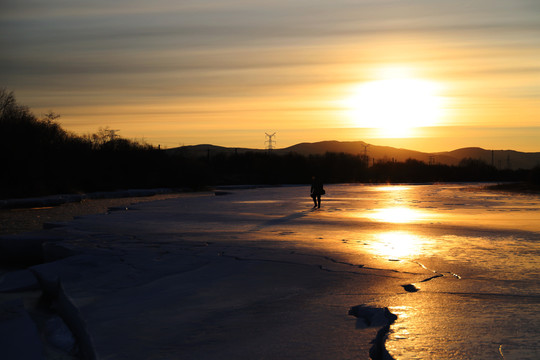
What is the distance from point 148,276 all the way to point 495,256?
19.3 ft

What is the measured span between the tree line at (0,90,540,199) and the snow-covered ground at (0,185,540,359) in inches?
1062

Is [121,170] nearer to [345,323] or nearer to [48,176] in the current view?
[48,176]

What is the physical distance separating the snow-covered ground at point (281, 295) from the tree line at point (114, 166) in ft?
88.5

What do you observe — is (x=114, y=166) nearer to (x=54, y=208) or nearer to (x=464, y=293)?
(x=54, y=208)

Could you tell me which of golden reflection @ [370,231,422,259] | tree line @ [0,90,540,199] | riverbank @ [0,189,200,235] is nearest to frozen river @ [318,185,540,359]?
golden reflection @ [370,231,422,259]

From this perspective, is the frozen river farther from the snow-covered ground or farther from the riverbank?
the riverbank

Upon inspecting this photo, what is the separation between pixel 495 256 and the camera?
9.07m

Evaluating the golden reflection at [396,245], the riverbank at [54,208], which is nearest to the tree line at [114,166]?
the riverbank at [54,208]

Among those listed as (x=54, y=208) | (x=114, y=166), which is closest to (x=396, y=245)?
(x=54, y=208)

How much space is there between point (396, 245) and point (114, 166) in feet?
168

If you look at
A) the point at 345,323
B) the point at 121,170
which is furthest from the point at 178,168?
the point at 345,323

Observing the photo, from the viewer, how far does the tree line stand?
39.5 meters

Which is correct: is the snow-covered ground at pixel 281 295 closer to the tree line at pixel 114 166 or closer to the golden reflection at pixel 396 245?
the golden reflection at pixel 396 245

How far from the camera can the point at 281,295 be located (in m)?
6.32
